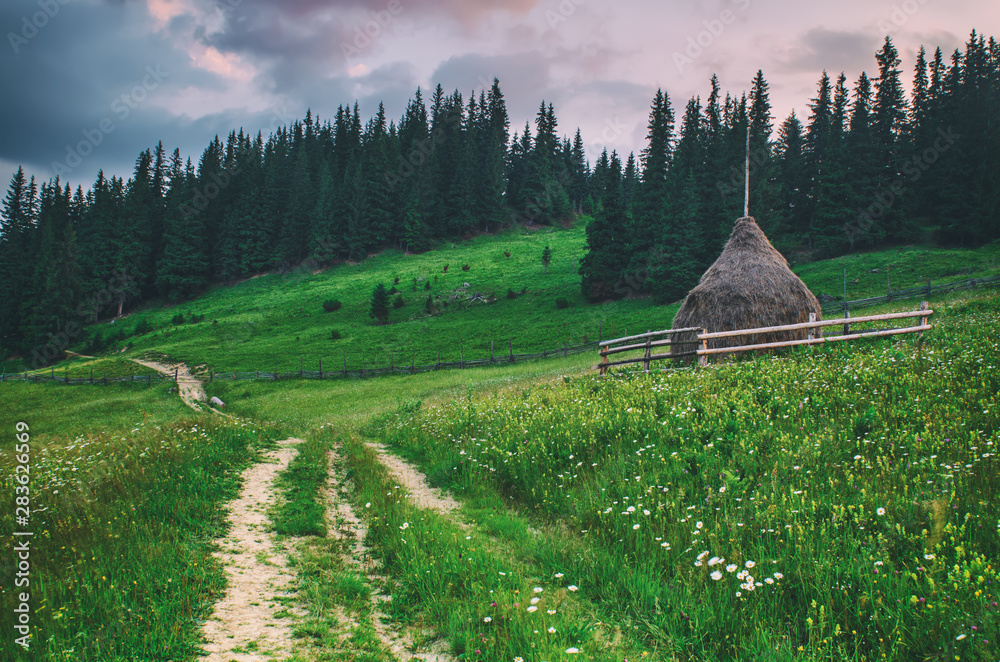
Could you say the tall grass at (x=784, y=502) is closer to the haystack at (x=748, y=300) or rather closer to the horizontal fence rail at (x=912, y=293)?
the haystack at (x=748, y=300)

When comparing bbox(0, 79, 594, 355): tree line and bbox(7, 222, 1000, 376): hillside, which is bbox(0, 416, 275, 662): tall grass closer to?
bbox(7, 222, 1000, 376): hillside

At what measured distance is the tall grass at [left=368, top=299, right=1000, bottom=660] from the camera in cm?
347

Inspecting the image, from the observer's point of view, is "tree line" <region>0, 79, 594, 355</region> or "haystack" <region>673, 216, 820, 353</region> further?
"tree line" <region>0, 79, 594, 355</region>

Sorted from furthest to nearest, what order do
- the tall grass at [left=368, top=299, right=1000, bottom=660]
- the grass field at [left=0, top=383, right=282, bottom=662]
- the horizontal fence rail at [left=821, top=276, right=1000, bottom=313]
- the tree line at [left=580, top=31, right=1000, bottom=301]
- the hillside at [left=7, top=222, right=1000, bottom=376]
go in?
the tree line at [left=580, top=31, right=1000, bottom=301], the hillside at [left=7, top=222, right=1000, bottom=376], the horizontal fence rail at [left=821, top=276, right=1000, bottom=313], the grass field at [left=0, top=383, right=282, bottom=662], the tall grass at [left=368, top=299, right=1000, bottom=660]

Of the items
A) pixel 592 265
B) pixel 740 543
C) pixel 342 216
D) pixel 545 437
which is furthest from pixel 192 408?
pixel 342 216

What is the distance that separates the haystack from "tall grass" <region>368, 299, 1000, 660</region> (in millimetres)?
7839

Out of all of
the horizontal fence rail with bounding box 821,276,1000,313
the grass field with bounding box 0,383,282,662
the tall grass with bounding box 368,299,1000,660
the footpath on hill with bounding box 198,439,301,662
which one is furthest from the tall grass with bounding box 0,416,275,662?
the horizontal fence rail with bounding box 821,276,1000,313

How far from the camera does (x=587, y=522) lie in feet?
19.1

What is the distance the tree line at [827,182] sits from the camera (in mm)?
49969

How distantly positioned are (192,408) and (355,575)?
2880 centimetres

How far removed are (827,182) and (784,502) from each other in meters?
63.9

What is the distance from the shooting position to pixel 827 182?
181 feet

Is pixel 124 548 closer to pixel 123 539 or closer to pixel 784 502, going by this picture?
pixel 123 539

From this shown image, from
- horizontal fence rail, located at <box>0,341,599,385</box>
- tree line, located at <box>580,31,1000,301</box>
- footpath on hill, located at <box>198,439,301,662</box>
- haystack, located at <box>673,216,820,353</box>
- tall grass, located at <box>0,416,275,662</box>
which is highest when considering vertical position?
tree line, located at <box>580,31,1000,301</box>
